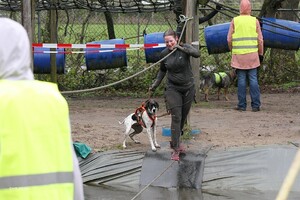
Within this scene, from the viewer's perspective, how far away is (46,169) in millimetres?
2736

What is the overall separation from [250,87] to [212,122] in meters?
1.68

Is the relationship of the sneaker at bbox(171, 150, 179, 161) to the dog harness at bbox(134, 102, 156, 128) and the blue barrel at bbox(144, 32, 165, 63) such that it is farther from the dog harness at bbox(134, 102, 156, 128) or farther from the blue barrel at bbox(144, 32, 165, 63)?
the blue barrel at bbox(144, 32, 165, 63)

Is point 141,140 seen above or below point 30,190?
below

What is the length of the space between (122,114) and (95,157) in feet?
9.99

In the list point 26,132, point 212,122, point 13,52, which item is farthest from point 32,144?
point 212,122

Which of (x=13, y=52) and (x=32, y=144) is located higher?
(x=13, y=52)

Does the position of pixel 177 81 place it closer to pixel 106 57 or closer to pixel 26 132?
pixel 106 57

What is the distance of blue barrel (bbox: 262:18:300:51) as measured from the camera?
14.1m

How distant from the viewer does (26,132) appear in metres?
2.71

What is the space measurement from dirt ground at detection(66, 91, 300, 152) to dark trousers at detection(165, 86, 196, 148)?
0.67m

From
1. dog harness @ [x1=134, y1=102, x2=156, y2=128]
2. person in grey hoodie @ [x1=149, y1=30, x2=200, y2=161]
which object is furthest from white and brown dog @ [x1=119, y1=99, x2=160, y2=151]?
person in grey hoodie @ [x1=149, y1=30, x2=200, y2=161]

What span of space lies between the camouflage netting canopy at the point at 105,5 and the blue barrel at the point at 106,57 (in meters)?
0.70

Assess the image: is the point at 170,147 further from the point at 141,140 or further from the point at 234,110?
the point at 234,110

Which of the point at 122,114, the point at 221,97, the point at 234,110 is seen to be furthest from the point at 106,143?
the point at 221,97
